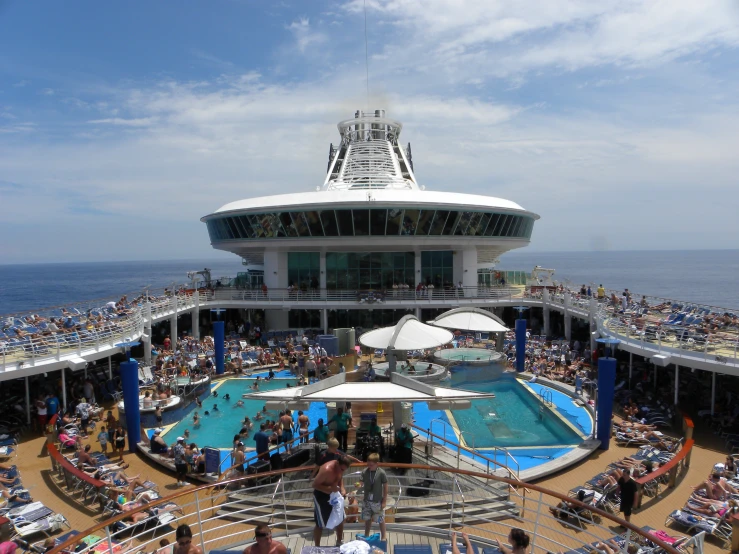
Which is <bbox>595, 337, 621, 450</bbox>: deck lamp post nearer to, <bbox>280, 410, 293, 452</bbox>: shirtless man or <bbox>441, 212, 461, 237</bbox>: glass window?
<bbox>280, 410, 293, 452</bbox>: shirtless man

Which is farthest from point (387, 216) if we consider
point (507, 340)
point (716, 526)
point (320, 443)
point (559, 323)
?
point (716, 526)

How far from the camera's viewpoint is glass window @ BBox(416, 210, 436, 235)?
29328mm

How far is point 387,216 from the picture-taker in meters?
29.1

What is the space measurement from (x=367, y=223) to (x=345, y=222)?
4.00 ft

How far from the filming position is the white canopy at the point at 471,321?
65.8ft

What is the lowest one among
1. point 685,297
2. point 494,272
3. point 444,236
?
point 685,297

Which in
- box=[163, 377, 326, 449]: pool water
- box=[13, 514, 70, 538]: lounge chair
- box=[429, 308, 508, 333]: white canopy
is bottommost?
box=[163, 377, 326, 449]: pool water

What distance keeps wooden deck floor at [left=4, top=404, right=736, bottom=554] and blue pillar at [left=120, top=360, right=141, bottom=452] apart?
475 mm

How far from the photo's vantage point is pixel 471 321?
67.1 ft

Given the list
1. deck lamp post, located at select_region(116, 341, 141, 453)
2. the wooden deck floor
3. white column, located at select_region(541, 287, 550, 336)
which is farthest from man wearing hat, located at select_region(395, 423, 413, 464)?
white column, located at select_region(541, 287, 550, 336)

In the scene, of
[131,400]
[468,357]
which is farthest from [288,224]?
[131,400]

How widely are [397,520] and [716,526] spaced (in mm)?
5275

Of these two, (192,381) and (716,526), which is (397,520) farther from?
(192,381)

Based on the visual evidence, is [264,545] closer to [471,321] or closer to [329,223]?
[471,321]
